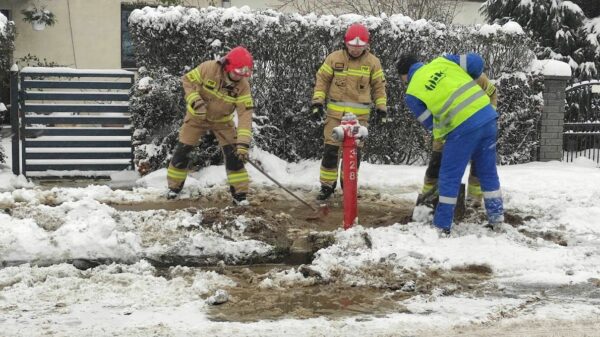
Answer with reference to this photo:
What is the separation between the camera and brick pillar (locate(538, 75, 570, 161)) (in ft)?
35.4

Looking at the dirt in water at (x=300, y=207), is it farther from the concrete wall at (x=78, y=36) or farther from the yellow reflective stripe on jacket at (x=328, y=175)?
the concrete wall at (x=78, y=36)

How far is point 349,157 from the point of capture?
20.7ft

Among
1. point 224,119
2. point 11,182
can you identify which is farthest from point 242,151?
point 11,182

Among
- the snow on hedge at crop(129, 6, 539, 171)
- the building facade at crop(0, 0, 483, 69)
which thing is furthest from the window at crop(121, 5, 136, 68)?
the snow on hedge at crop(129, 6, 539, 171)

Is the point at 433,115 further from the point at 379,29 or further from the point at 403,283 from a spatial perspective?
the point at 379,29

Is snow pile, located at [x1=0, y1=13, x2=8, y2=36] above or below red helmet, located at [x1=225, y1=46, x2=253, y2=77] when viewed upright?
above

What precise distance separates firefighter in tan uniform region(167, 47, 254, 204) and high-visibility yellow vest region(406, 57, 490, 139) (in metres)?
1.91

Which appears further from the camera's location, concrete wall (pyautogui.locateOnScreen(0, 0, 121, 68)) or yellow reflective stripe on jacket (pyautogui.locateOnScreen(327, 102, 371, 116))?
concrete wall (pyautogui.locateOnScreen(0, 0, 121, 68))

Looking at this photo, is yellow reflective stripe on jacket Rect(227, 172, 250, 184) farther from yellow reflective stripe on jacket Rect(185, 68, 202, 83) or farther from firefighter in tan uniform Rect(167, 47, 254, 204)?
yellow reflective stripe on jacket Rect(185, 68, 202, 83)

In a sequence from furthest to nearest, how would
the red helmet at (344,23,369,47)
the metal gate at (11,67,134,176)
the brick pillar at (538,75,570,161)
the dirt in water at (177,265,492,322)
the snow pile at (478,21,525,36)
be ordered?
the brick pillar at (538,75,570,161) → the snow pile at (478,21,525,36) → the metal gate at (11,67,134,176) → the red helmet at (344,23,369,47) → the dirt in water at (177,265,492,322)

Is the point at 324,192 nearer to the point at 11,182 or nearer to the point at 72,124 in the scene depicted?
the point at 72,124

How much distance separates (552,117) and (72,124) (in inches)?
281

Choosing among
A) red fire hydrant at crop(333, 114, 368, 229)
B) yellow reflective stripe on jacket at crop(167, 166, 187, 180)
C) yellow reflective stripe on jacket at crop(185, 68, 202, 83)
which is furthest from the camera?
yellow reflective stripe on jacket at crop(167, 166, 187, 180)

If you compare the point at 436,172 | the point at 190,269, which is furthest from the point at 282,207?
the point at 190,269
